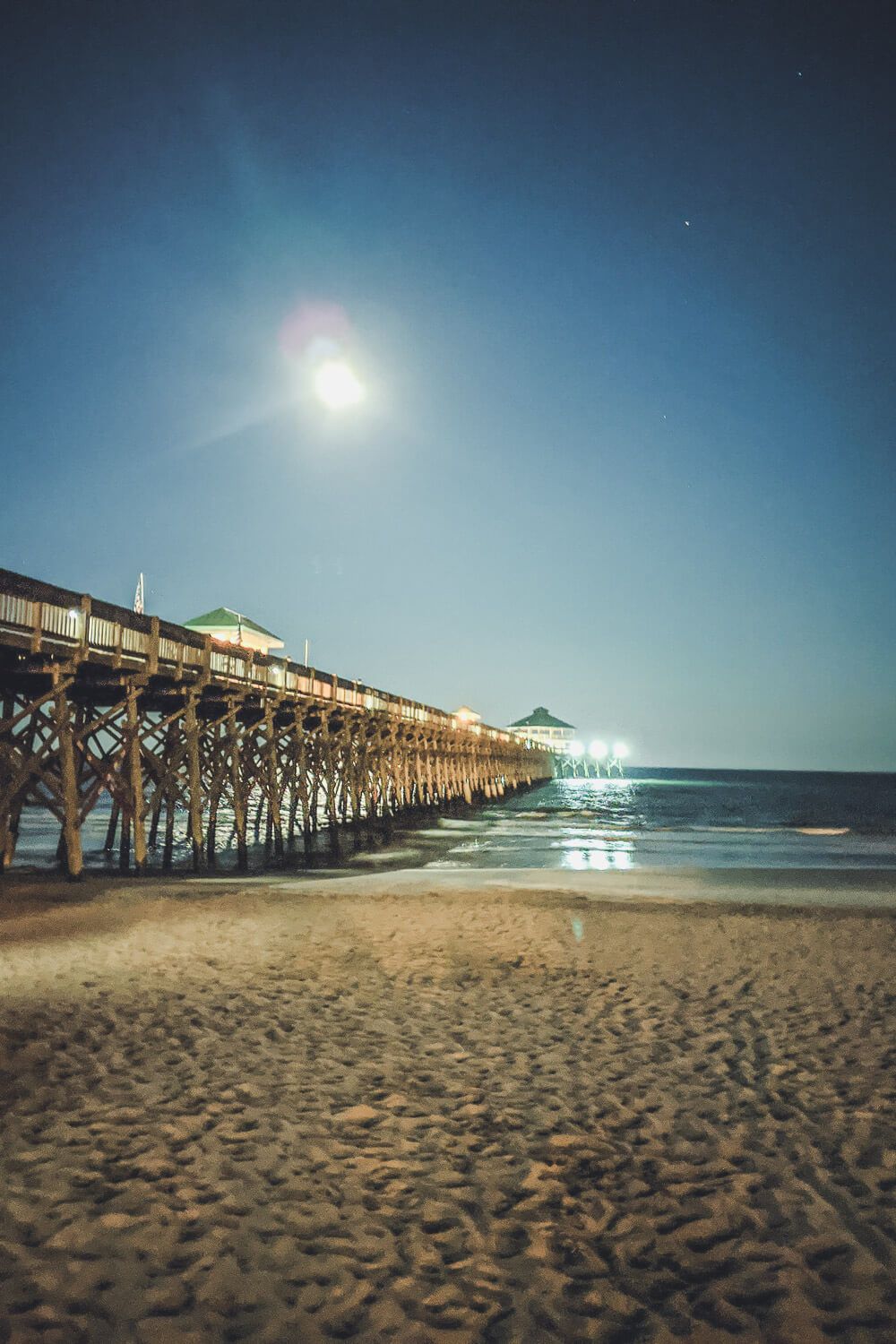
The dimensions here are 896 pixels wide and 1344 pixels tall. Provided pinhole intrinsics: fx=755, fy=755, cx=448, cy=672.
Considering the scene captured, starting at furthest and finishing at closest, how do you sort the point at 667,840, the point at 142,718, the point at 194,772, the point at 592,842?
the point at 667,840 < the point at 592,842 < the point at 142,718 < the point at 194,772

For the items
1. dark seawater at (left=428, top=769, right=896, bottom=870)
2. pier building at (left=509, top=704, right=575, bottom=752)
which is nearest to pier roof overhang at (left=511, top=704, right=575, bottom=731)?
pier building at (left=509, top=704, right=575, bottom=752)

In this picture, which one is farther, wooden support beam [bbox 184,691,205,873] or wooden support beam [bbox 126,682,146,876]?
wooden support beam [bbox 184,691,205,873]

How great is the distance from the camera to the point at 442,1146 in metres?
4.40

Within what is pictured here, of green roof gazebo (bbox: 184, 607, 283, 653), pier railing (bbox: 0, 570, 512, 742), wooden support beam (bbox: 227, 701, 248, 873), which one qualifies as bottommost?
wooden support beam (bbox: 227, 701, 248, 873)

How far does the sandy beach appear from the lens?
10.2 feet

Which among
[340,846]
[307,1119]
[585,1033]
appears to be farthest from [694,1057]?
[340,846]

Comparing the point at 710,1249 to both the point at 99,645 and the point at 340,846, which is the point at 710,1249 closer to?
the point at 99,645

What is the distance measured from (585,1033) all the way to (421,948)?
3144 millimetres

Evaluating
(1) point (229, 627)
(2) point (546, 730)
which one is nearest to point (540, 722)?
(2) point (546, 730)

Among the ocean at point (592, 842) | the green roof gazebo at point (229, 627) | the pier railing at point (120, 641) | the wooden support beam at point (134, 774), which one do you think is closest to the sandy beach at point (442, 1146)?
the pier railing at point (120, 641)

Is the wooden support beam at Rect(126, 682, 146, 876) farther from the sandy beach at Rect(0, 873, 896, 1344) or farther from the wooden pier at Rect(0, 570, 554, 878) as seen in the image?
the sandy beach at Rect(0, 873, 896, 1344)

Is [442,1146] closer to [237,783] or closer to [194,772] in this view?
[194,772]

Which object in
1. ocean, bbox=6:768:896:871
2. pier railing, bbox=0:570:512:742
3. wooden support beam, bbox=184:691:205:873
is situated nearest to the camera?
pier railing, bbox=0:570:512:742

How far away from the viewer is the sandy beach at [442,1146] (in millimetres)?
3115
